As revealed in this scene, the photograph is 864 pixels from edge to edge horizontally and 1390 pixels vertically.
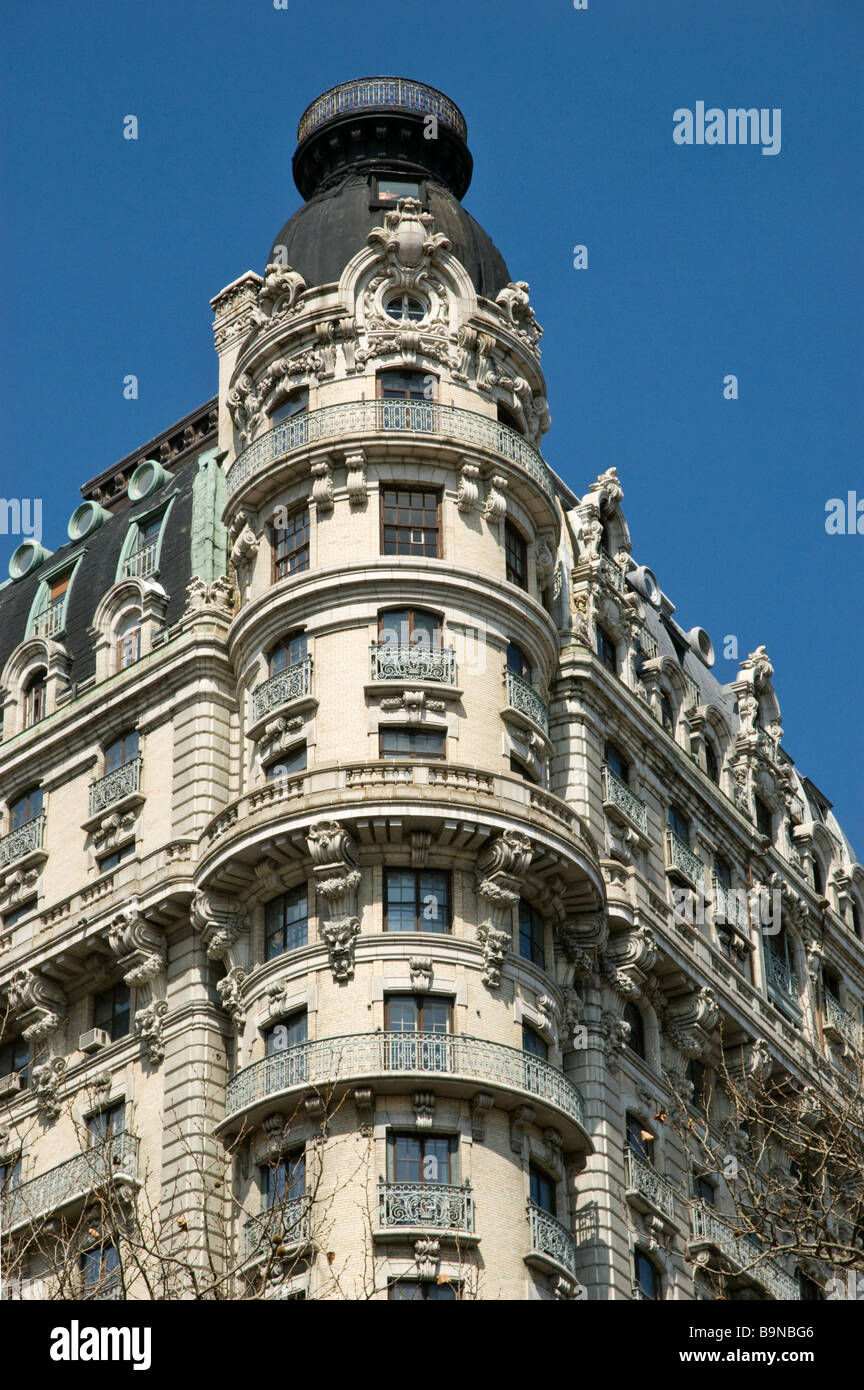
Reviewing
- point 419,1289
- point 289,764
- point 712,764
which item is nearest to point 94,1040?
point 289,764

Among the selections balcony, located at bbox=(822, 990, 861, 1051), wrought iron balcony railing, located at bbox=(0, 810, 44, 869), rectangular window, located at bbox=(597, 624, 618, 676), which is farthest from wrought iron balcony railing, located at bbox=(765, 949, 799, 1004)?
wrought iron balcony railing, located at bbox=(0, 810, 44, 869)

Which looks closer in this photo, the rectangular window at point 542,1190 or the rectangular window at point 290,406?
the rectangular window at point 542,1190

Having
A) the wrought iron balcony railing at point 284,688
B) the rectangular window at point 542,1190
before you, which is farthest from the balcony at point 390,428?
the rectangular window at point 542,1190

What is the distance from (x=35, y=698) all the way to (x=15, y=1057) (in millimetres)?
12466

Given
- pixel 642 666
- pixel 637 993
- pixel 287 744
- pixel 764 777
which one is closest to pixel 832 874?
pixel 764 777

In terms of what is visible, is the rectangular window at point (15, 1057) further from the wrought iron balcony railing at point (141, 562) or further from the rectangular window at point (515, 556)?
the rectangular window at point (515, 556)

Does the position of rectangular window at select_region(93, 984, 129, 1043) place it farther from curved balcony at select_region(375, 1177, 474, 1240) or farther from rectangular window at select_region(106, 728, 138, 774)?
curved balcony at select_region(375, 1177, 474, 1240)

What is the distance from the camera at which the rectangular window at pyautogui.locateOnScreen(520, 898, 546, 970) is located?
198 feet

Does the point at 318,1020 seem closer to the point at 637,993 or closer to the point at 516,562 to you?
the point at 637,993

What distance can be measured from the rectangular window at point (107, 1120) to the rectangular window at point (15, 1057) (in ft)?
13.3

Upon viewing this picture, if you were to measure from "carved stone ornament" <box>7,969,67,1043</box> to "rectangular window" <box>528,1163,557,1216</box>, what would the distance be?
15.0m

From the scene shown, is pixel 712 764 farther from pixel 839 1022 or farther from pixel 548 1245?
pixel 548 1245

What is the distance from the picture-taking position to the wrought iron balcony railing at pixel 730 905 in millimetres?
73250
